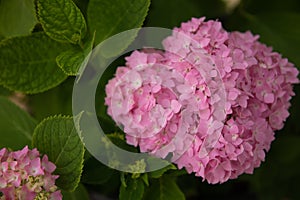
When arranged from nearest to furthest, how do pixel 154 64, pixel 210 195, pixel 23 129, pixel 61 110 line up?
pixel 154 64 → pixel 23 129 → pixel 61 110 → pixel 210 195

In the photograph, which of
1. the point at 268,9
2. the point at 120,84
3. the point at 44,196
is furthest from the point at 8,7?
the point at 268,9

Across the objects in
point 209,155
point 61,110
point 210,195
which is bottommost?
point 210,195

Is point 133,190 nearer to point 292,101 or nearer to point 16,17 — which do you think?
point 16,17

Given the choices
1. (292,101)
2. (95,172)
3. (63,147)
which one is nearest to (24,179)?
(63,147)

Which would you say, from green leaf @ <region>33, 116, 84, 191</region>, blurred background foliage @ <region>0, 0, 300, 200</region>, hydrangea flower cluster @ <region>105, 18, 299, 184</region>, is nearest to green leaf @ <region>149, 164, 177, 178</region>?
hydrangea flower cluster @ <region>105, 18, 299, 184</region>

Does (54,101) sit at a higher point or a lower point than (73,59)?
lower

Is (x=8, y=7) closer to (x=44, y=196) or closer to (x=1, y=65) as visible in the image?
(x=1, y=65)

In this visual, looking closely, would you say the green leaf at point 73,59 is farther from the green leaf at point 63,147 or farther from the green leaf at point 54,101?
the green leaf at point 54,101
